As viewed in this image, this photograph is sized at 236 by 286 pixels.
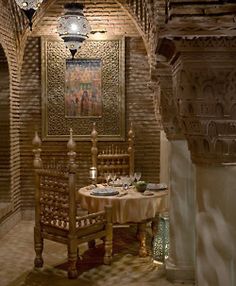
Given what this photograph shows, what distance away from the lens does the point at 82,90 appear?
8.82 meters

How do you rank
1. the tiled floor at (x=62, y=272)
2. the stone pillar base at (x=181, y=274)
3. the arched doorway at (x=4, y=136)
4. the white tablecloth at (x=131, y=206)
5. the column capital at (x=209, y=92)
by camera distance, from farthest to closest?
1. the arched doorway at (x=4, y=136)
2. the white tablecloth at (x=131, y=206)
3. the tiled floor at (x=62, y=272)
4. the stone pillar base at (x=181, y=274)
5. the column capital at (x=209, y=92)

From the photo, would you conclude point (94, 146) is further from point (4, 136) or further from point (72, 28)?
point (72, 28)

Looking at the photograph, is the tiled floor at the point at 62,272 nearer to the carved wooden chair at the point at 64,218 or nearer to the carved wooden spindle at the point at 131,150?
the carved wooden chair at the point at 64,218

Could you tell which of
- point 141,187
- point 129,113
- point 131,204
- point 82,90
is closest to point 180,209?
point 131,204

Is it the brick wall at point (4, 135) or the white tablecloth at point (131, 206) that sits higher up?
the brick wall at point (4, 135)

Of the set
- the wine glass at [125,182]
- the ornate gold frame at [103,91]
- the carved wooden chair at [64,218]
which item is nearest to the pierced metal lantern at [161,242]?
the carved wooden chair at [64,218]

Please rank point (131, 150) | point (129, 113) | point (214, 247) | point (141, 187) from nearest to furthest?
point (214, 247) → point (141, 187) → point (131, 150) → point (129, 113)

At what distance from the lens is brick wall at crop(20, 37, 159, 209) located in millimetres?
8725

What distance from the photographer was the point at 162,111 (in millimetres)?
5438

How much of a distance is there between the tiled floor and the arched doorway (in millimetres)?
1327

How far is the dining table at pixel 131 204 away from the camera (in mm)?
6230

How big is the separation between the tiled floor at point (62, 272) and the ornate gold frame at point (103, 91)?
2221 mm

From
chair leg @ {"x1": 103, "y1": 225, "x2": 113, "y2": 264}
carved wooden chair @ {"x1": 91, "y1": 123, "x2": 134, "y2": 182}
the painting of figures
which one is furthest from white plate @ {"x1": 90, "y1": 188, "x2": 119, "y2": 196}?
the painting of figures

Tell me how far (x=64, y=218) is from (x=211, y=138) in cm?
320
